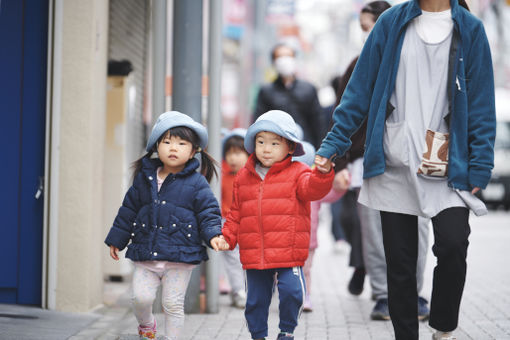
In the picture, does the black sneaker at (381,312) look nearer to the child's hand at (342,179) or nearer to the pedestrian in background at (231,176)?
the child's hand at (342,179)

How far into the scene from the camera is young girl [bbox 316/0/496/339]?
4.11m

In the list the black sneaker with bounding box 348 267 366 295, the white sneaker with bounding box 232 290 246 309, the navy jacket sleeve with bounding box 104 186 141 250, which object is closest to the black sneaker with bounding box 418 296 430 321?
the black sneaker with bounding box 348 267 366 295

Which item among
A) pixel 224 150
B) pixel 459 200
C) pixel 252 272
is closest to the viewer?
pixel 459 200

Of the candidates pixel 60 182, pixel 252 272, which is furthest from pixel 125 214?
pixel 60 182

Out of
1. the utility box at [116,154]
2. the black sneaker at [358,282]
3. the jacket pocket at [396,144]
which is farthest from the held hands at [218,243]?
the utility box at [116,154]

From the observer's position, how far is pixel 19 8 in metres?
5.98

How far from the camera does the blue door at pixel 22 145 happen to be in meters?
5.96

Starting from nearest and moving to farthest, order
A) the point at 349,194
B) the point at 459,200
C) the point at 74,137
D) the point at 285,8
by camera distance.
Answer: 1. the point at 459,200
2. the point at 74,137
3. the point at 349,194
4. the point at 285,8

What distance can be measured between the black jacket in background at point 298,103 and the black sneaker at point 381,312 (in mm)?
2392

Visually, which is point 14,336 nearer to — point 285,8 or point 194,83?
point 194,83

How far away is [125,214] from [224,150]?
7.03 ft

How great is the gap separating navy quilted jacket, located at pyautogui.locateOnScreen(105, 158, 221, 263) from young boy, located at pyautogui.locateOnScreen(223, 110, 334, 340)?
0.53ft

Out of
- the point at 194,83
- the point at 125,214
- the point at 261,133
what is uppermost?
the point at 194,83

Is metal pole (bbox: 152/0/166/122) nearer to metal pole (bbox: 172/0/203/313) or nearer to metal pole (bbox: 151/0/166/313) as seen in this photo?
metal pole (bbox: 151/0/166/313)
